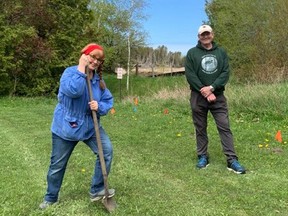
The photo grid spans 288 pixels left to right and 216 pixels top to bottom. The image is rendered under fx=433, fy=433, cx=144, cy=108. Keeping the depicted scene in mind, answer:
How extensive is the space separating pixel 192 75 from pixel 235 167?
138 centimetres

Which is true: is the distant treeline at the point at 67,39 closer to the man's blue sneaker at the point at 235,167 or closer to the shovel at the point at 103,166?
the man's blue sneaker at the point at 235,167

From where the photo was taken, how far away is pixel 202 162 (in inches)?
241

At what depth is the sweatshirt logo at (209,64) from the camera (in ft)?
19.5

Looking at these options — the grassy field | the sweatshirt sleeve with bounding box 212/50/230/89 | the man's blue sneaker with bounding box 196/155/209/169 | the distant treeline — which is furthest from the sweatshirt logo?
the distant treeline

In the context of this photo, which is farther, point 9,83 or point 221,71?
point 9,83

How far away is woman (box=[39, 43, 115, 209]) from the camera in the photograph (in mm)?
4121

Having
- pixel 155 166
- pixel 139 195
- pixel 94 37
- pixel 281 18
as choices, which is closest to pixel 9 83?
pixel 94 37

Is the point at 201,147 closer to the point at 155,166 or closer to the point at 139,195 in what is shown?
the point at 155,166

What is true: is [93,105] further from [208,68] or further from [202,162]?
[202,162]

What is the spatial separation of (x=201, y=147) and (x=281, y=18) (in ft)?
55.3

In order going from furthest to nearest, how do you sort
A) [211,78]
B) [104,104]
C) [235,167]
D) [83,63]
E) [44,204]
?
1. [211,78]
2. [235,167]
3. [44,204]
4. [104,104]
5. [83,63]

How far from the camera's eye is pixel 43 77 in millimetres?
21594

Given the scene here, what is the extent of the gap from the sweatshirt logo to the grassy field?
4.43 ft

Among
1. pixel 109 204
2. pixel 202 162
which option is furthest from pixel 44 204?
pixel 202 162
